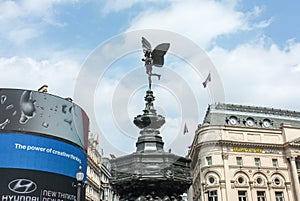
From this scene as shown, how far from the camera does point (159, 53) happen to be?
811 centimetres

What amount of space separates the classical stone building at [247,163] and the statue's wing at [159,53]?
121ft

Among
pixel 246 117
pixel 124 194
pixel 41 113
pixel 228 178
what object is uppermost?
pixel 246 117

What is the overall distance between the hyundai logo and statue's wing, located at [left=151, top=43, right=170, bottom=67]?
1319 inches

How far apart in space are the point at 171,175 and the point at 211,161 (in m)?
41.8

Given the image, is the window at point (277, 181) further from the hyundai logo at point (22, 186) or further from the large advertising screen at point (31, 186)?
the hyundai logo at point (22, 186)

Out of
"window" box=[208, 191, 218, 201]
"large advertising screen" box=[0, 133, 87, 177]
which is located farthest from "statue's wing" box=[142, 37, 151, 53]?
"window" box=[208, 191, 218, 201]

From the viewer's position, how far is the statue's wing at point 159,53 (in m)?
8.00

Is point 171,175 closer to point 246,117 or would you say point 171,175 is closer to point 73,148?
point 73,148

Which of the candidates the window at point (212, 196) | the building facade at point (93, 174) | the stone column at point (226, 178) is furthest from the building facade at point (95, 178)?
the stone column at point (226, 178)

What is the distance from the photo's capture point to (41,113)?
42.5 meters

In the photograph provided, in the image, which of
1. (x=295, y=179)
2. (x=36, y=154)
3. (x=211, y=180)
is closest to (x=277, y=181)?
(x=295, y=179)

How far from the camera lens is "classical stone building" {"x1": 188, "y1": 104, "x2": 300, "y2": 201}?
46625 mm

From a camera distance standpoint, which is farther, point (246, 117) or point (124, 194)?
point (246, 117)

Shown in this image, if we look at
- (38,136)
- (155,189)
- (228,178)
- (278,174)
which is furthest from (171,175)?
(278,174)
